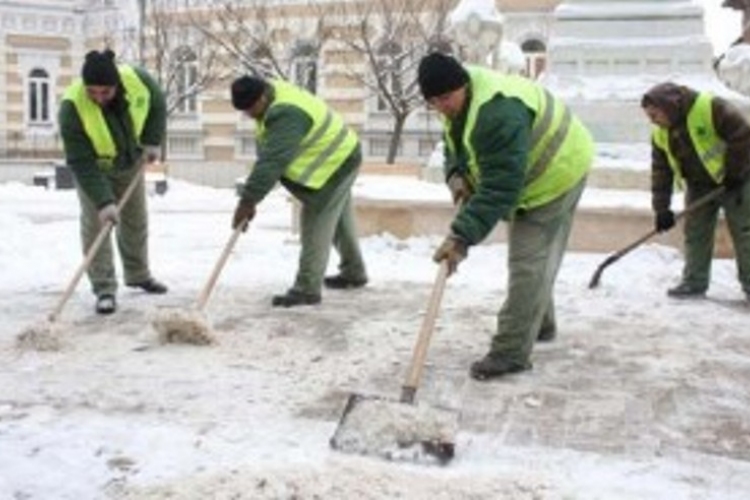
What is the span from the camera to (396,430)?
144 inches

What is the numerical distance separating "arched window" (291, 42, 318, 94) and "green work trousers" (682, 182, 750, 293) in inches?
836

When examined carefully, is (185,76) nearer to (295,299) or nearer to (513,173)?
(295,299)

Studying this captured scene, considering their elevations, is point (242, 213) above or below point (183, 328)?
above

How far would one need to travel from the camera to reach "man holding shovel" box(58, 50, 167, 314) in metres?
5.89

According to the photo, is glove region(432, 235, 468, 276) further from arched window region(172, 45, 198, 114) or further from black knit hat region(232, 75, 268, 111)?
arched window region(172, 45, 198, 114)

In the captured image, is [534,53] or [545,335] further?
[534,53]

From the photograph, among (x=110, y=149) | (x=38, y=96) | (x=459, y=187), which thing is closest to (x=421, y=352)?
(x=459, y=187)

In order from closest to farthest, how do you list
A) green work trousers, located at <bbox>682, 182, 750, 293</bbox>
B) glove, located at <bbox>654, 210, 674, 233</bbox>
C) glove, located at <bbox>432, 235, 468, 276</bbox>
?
glove, located at <bbox>432, 235, 468, 276</bbox> → green work trousers, located at <bbox>682, 182, 750, 293</bbox> → glove, located at <bbox>654, 210, 674, 233</bbox>

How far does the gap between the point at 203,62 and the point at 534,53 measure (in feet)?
28.1

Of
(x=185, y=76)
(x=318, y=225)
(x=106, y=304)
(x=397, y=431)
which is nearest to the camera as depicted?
(x=397, y=431)

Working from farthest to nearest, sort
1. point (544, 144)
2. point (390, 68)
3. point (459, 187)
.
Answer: point (390, 68) < point (459, 187) < point (544, 144)

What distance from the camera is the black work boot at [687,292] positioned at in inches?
263

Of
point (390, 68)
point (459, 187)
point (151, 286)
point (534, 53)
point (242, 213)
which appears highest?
point (534, 53)

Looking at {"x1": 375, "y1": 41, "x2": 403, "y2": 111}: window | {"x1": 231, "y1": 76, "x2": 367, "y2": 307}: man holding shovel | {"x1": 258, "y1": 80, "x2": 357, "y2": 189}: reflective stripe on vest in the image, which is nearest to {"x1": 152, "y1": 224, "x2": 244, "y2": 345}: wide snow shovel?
{"x1": 231, "y1": 76, "x2": 367, "y2": 307}: man holding shovel
